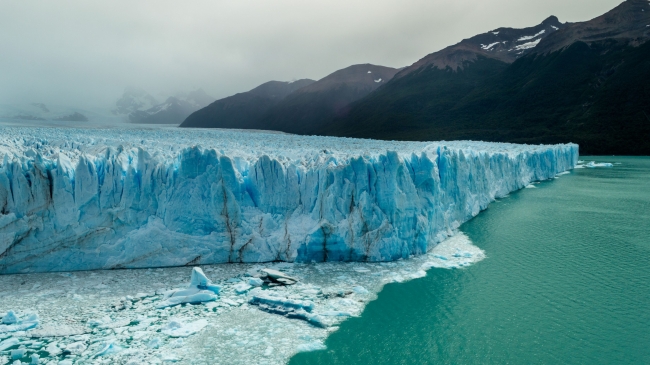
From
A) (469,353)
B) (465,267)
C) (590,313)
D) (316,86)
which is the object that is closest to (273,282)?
(469,353)

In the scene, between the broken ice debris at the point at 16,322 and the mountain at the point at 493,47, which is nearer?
the broken ice debris at the point at 16,322

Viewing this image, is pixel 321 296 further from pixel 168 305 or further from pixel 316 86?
pixel 316 86

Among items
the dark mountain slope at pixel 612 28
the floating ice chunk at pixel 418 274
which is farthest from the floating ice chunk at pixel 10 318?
the dark mountain slope at pixel 612 28

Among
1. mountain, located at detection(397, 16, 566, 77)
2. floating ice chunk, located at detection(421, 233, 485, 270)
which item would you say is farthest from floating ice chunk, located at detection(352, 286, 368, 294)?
mountain, located at detection(397, 16, 566, 77)

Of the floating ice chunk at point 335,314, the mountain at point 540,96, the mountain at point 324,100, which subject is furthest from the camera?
the mountain at point 324,100

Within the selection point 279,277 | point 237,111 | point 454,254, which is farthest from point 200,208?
point 237,111

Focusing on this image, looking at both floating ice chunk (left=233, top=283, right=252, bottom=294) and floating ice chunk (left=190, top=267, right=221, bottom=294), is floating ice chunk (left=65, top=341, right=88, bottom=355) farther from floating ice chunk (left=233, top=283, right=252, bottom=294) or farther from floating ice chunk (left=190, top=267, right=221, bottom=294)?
floating ice chunk (left=233, top=283, right=252, bottom=294)

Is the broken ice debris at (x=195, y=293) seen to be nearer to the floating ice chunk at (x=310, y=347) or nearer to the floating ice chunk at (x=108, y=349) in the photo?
the floating ice chunk at (x=108, y=349)
